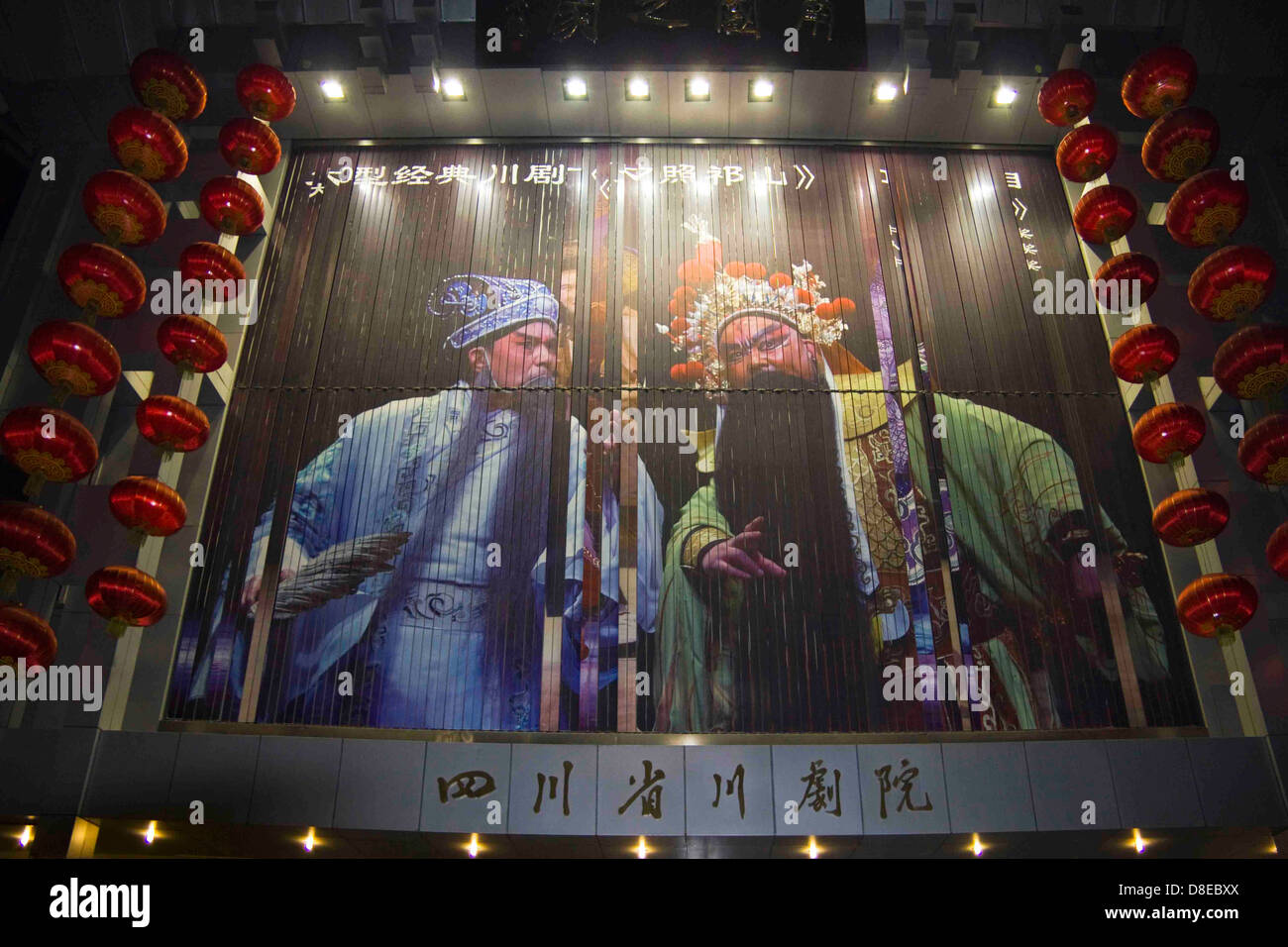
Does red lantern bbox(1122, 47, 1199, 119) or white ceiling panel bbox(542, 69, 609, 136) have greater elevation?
white ceiling panel bbox(542, 69, 609, 136)

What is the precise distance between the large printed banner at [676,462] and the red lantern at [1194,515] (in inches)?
20.8

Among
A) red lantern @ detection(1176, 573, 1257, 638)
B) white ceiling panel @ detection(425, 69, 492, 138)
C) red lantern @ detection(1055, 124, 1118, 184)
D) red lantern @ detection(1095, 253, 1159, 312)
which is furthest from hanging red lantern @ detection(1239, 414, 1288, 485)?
white ceiling panel @ detection(425, 69, 492, 138)

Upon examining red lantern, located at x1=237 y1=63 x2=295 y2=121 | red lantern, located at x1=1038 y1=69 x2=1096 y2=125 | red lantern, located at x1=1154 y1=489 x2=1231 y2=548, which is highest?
red lantern, located at x1=237 y1=63 x2=295 y2=121

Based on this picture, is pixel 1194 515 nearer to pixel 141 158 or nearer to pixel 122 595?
pixel 122 595

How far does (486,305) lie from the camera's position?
671 cm

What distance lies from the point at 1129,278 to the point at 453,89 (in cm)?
497

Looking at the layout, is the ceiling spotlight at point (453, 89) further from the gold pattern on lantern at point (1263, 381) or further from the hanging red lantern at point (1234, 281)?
the gold pattern on lantern at point (1263, 381)

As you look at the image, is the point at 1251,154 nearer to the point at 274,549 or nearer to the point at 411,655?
the point at 411,655

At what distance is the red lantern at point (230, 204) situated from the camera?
614 centimetres

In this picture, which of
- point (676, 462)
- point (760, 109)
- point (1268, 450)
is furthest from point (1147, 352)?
point (760, 109)

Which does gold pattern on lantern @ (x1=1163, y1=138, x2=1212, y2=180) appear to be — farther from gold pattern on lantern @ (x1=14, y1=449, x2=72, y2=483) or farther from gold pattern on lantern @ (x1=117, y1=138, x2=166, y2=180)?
gold pattern on lantern @ (x1=14, y1=449, x2=72, y2=483)

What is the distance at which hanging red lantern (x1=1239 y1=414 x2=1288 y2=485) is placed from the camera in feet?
16.4

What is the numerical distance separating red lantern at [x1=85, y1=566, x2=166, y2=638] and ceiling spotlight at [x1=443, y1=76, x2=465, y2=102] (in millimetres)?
4196

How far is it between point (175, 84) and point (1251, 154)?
749 cm
